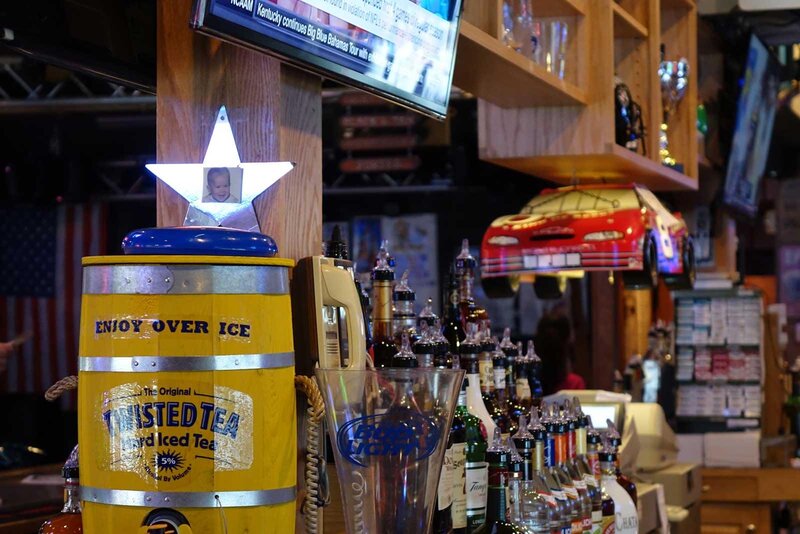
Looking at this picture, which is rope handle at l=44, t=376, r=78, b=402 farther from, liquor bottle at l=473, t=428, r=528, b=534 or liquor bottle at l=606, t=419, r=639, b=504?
liquor bottle at l=606, t=419, r=639, b=504

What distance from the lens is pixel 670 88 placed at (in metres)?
5.27

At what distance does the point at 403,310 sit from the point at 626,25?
8.23 feet

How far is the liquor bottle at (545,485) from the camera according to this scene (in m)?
2.49

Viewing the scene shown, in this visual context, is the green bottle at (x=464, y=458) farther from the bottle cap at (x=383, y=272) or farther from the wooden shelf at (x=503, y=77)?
the wooden shelf at (x=503, y=77)

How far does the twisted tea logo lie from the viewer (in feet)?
5.90

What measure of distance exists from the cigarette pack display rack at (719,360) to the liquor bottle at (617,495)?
4.16 m

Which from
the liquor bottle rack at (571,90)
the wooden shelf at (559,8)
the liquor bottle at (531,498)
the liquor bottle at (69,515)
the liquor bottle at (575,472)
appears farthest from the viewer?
the wooden shelf at (559,8)

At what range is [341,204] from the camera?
424 inches

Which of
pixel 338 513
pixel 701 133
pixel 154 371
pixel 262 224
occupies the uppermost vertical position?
pixel 701 133

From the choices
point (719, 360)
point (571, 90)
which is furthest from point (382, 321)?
point (719, 360)

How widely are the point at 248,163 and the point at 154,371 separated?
1.96 ft

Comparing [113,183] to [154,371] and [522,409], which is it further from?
[154,371]

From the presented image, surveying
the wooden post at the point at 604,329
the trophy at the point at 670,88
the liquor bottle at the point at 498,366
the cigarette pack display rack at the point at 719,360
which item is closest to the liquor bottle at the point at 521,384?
the liquor bottle at the point at 498,366

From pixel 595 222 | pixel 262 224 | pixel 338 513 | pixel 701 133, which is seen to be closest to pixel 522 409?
pixel 338 513
